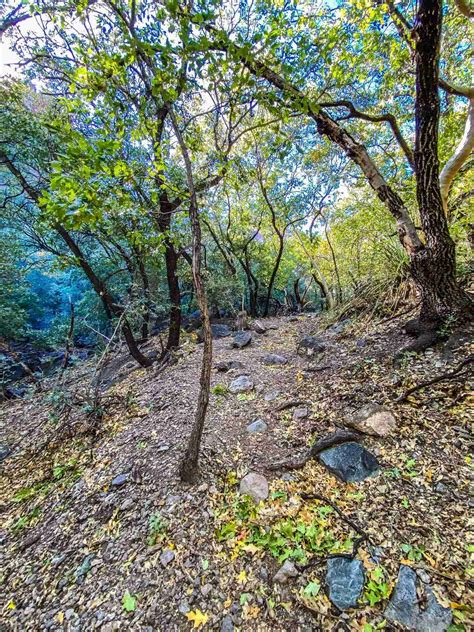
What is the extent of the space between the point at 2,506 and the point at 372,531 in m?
3.76

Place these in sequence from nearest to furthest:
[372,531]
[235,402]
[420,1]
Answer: [372,531], [420,1], [235,402]

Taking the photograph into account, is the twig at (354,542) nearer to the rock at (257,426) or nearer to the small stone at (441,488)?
the small stone at (441,488)

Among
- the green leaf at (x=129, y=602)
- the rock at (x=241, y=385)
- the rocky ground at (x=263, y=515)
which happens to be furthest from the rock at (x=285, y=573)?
the rock at (x=241, y=385)

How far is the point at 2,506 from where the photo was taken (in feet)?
9.04

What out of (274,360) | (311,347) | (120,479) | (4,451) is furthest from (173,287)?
(4,451)

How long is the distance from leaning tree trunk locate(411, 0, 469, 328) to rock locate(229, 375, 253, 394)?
2514 millimetres

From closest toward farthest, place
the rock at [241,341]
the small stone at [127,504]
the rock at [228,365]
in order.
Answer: the small stone at [127,504] → the rock at [228,365] → the rock at [241,341]

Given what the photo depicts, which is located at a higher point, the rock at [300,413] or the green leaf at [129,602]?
the rock at [300,413]

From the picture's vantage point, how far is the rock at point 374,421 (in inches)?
90.6

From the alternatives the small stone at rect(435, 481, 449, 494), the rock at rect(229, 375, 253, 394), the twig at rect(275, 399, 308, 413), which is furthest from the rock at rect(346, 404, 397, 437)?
the rock at rect(229, 375, 253, 394)

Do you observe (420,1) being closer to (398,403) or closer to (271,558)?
(398,403)

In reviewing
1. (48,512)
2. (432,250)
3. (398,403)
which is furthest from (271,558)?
(432,250)

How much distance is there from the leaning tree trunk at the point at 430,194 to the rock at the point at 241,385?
2.51 metres

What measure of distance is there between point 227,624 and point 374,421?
1856 millimetres
